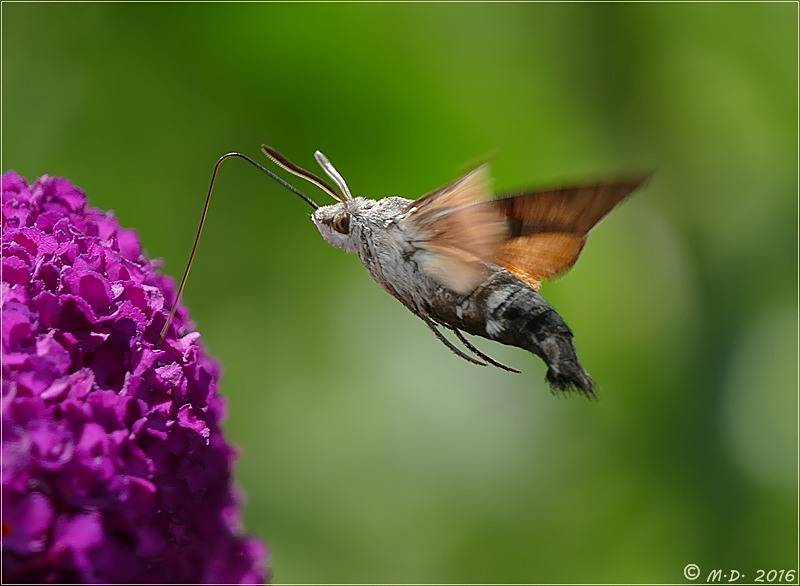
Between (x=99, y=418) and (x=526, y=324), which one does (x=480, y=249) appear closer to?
(x=526, y=324)

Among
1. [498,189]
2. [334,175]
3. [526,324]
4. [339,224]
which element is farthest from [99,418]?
[498,189]

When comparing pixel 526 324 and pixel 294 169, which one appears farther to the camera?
pixel 294 169

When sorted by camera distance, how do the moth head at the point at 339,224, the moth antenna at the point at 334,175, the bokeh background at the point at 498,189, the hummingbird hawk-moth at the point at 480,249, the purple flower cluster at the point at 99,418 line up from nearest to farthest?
the purple flower cluster at the point at 99,418, the hummingbird hawk-moth at the point at 480,249, the moth head at the point at 339,224, the moth antenna at the point at 334,175, the bokeh background at the point at 498,189

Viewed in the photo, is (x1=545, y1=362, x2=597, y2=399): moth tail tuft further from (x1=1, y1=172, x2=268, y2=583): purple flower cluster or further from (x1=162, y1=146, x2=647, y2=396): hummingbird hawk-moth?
(x1=1, y1=172, x2=268, y2=583): purple flower cluster

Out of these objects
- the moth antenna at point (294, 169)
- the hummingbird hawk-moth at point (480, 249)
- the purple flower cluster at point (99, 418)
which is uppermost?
the moth antenna at point (294, 169)

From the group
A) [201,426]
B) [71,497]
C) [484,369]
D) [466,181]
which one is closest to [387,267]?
[466,181]

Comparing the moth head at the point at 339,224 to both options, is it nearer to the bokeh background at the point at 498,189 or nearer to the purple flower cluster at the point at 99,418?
the purple flower cluster at the point at 99,418

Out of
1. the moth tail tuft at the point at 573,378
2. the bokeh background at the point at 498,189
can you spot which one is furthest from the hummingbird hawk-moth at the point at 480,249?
the bokeh background at the point at 498,189
